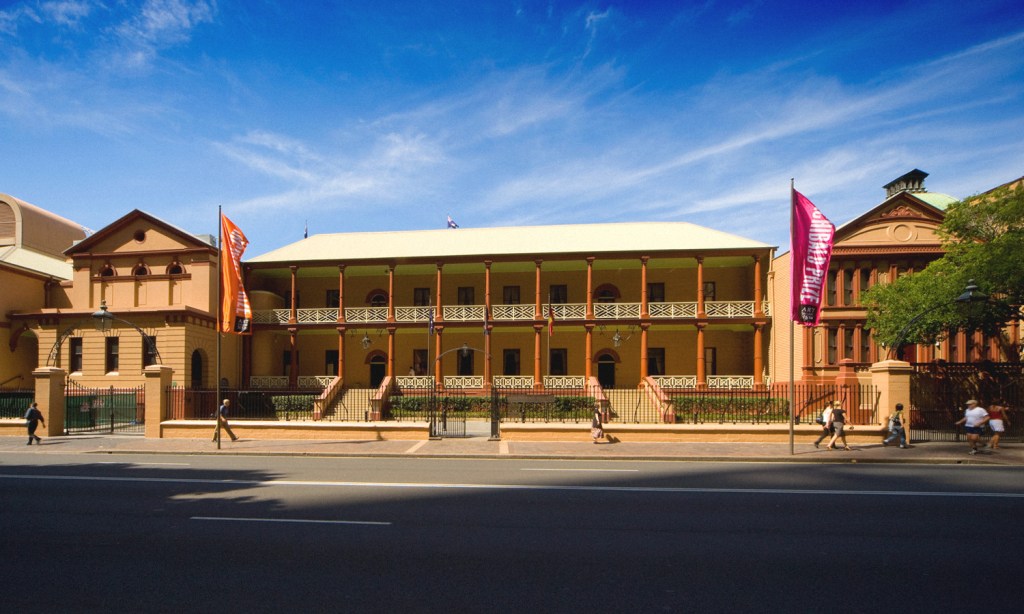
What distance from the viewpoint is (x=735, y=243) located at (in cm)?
3064

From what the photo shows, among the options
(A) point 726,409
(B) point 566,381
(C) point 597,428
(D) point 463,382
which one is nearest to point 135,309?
(D) point 463,382

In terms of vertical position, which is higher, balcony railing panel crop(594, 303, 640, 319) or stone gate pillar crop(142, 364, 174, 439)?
balcony railing panel crop(594, 303, 640, 319)

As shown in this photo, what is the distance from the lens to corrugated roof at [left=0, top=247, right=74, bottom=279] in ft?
106

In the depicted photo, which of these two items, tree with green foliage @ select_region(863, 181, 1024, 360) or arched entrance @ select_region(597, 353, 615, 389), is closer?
tree with green foliage @ select_region(863, 181, 1024, 360)

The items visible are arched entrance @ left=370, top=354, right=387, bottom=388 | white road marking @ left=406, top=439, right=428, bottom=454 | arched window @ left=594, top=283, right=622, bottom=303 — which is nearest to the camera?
white road marking @ left=406, top=439, right=428, bottom=454

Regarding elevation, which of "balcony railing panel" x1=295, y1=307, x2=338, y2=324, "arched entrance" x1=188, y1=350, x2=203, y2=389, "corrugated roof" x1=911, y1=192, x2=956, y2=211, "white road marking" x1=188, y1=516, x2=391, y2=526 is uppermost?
"corrugated roof" x1=911, y1=192, x2=956, y2=211

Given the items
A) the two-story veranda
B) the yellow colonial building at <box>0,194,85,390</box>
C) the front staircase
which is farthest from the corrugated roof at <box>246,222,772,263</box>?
the yellow colonial building at <box>0,194,85,390</box>

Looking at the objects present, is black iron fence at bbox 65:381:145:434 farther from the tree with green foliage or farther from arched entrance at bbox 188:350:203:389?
the tree with green foliage

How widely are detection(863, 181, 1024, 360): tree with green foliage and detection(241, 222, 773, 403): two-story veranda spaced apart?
8651mm

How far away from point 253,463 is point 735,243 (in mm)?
25039

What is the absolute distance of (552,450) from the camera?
1650cm

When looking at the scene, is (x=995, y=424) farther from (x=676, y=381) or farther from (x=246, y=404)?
(x=246, y=404)

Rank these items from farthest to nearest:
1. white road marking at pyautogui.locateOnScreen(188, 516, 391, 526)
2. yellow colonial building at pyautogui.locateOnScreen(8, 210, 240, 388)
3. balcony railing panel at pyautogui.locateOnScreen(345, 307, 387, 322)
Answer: balcony railing panel at pyautogui.locateOnScreen(345, 307, 387, 322)
yellow colonial building at pyautogui.locateOnScreen(8, 210, 240, 388)
white road marking at pyautogui.locateOnScreen(188, 516, 391, 526)

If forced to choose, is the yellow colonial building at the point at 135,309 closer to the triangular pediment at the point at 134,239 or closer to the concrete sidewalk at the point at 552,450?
the triangular pediment at the point at 134,239
